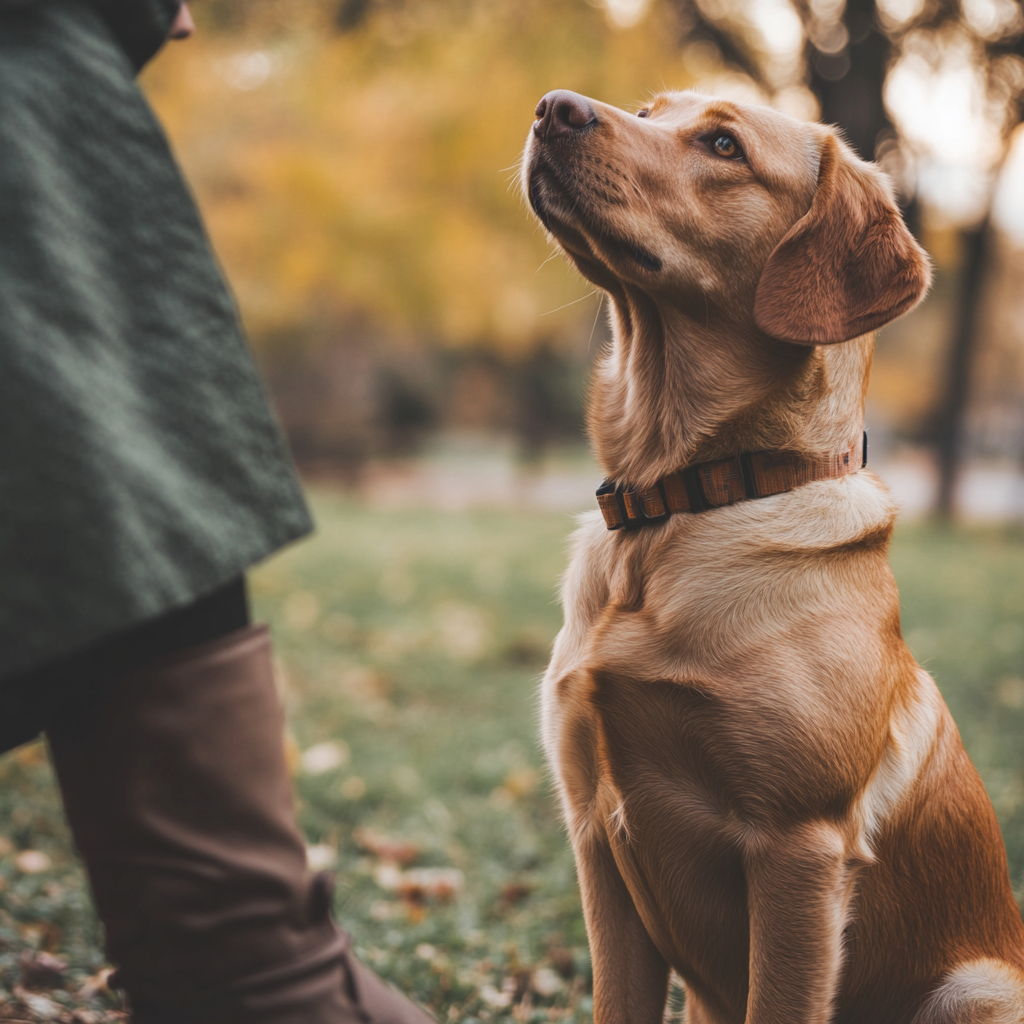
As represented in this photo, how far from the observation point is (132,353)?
42.6 inches

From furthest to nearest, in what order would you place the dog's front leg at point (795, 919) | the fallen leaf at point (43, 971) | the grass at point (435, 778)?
the grass at point (435, 778) < the fallen leaf at point (43, 971) < the dog's front leg at point (795, 919)

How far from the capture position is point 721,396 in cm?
205

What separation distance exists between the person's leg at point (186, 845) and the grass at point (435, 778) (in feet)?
4.49

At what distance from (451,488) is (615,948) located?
19.5 metres

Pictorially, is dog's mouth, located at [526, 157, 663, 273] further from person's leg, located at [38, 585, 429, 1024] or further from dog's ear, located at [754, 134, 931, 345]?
person's leg, located at [38, 585, 429, 1024]

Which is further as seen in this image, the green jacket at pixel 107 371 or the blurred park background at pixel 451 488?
the blurred park background at pixel 451 488

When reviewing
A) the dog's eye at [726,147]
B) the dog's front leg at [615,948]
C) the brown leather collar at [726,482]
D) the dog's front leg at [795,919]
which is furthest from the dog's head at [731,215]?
the dog's front leg at [615,948]

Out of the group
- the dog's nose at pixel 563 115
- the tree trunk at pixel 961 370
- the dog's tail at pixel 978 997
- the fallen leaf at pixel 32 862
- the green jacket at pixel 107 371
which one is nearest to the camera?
the green jacket at pixel 107 371

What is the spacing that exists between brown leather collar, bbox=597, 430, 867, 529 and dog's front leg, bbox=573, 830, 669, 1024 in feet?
2.34

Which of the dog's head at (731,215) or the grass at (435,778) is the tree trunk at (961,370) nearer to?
the grass at (435,778)

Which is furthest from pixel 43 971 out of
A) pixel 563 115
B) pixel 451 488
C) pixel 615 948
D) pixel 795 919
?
pixel 451 488

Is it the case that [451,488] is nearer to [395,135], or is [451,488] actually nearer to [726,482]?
[395,135]

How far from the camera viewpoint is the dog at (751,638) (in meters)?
1.71

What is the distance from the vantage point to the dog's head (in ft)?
6.41
